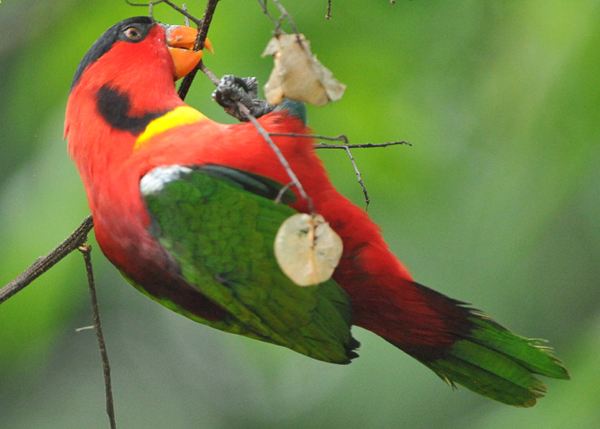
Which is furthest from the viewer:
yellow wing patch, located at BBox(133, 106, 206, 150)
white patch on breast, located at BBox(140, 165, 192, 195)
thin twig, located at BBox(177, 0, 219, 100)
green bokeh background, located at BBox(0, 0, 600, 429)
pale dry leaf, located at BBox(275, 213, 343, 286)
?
green bokeh background, located at BBox(0, 0, 600, 429)

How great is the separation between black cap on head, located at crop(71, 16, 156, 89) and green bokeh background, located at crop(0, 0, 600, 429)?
1.53 ft

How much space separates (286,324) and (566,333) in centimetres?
285

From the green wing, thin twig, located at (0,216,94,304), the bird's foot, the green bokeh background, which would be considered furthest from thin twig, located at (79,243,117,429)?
the green bokeh background

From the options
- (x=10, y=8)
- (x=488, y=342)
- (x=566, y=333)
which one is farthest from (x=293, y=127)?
(x=566, y=333)

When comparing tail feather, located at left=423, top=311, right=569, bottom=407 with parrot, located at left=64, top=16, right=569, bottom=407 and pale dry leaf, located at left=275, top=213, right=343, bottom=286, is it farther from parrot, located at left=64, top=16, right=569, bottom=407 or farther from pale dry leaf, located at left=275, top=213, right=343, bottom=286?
pale dry leaf, located at left=275, top=213, right=343, bottom=286

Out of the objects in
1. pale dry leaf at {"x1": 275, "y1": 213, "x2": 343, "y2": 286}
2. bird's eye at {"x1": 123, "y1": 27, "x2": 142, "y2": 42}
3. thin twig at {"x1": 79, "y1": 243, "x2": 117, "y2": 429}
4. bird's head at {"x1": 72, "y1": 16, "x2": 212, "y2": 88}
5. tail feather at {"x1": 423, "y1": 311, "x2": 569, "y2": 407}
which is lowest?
tail feather at {"x1": 423, "y1": 311, "x2": 569, "y2": 407}

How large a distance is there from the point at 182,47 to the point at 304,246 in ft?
3.15

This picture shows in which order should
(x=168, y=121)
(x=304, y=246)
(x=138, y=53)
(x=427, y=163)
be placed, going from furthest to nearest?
1. (x=427, y=163)
2. (x=138, y=53)
3. (x=168, y=121)
4. (x=304, y=246)

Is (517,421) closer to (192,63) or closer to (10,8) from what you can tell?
(192,63)

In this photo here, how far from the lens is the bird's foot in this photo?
2344 mm

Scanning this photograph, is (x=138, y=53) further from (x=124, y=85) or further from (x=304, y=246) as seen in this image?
(x=304, y=246)

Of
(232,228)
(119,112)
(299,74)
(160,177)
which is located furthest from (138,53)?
(299,74)

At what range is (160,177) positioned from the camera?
2188 millimetres

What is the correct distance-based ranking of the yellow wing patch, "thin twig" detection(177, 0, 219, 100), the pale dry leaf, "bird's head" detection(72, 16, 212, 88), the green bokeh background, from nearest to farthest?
the pale dry leaf → "thin twig" detection(177, 0, 219, 100) → the yellow wing patch → "bird's head" detection(72, 16, 212, 88) → the green bokeh background
